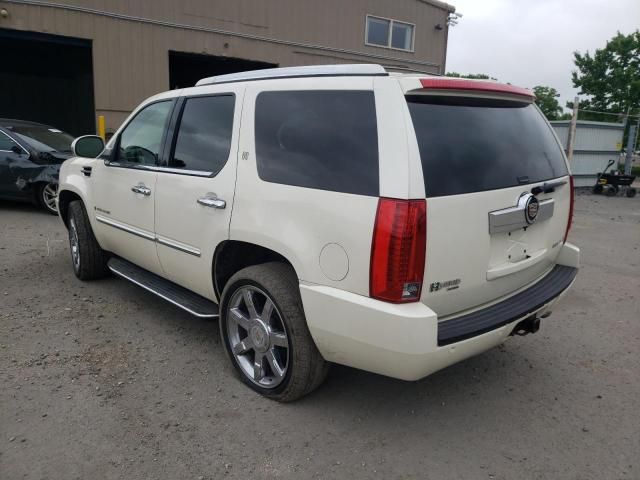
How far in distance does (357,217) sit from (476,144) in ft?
2.67

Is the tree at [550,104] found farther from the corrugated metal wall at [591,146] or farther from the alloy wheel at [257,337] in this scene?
the alloy wheel at [257,337]

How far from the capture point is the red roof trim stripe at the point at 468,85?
99.0 inches

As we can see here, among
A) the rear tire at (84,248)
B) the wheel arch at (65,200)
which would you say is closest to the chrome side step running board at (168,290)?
the rear tire at (84,248)

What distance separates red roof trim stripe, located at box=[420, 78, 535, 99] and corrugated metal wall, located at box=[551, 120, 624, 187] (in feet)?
49.2

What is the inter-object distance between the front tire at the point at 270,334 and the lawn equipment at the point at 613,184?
15.9 m

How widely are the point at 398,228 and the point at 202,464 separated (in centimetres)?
152

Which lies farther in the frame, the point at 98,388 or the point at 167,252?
the point at 167,252

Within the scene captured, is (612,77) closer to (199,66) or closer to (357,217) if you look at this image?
→ (199,66)

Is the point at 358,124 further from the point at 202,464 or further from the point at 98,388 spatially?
the point at 98,388

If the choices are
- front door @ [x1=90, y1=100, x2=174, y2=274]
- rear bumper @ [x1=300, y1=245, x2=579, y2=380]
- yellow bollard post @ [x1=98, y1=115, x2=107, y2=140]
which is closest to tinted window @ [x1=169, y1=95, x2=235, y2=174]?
front door @ [x1=90, y1=100, x2=174, y2=274]

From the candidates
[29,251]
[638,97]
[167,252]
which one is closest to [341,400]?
[167,252]

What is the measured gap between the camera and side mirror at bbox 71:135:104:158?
4664 mm

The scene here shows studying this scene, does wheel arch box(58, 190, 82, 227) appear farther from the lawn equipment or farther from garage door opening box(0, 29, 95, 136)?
the lawn equipment

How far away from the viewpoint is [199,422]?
9.49ft
